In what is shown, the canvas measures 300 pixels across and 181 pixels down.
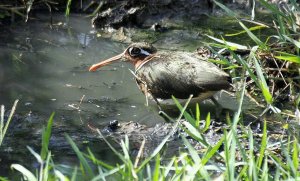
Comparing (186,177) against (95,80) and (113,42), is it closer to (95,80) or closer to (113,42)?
(95,80)

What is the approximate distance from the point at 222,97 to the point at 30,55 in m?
2.45

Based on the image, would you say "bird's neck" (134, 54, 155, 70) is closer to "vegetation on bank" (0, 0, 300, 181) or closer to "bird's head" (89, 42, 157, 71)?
"bird's head" (89, 42, 157, 71)

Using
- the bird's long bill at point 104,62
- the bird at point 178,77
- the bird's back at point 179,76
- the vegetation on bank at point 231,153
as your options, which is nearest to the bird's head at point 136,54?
the bird's long bill at point 104,62

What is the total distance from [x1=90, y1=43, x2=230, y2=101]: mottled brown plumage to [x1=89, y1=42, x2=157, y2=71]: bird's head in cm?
14

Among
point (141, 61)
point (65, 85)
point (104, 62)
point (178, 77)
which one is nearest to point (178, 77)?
point (178, 77)

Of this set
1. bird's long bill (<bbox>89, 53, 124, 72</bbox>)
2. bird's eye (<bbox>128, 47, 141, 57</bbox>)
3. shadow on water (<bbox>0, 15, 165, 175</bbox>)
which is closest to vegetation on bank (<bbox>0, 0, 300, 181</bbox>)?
shadow on water (<bbox>0, 15, 165, 175</bbox>)

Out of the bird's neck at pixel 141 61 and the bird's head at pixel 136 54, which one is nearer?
the bird's neck at pixel 141 61

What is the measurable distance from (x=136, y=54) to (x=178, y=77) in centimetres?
91

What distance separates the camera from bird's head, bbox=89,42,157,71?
25.6 feet

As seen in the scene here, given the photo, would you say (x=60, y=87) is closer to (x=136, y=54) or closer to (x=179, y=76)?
(x=136, y=54)

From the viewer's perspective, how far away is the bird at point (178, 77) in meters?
6.91

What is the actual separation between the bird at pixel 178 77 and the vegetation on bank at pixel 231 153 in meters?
0.32

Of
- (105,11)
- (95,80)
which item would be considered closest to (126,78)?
(95,80)

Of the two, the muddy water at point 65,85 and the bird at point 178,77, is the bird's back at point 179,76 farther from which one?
the muddy water at point 65,85
